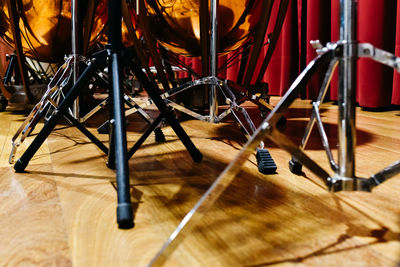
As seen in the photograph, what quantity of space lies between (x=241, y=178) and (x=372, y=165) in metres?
0.31

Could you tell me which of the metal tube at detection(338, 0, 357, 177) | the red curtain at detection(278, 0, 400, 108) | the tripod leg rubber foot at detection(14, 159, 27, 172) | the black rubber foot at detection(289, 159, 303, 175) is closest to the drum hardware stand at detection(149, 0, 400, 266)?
the metal tube at detection(338, 0, 357, 177)

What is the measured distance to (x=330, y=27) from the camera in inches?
81.1

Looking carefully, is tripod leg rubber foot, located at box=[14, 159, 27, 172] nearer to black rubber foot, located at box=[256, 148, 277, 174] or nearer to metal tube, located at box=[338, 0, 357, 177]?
black rubber foot, located at box=[256, 148, 277, 174]

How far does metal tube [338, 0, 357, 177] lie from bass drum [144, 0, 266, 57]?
2.15ft

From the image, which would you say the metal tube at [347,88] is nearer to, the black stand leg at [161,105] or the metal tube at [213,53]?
the black stand leg at [161,105]

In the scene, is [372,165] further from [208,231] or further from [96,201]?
[96,201]

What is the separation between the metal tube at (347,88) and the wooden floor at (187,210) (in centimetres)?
10

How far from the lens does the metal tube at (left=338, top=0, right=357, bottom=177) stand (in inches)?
19.7

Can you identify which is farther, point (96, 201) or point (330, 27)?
point (330, 27)

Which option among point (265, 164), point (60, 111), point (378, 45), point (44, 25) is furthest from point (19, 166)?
point (378, 45)

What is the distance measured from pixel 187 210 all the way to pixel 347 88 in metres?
0.30

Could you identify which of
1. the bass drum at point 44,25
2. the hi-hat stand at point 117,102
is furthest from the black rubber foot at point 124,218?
the bass drum at point 44,25

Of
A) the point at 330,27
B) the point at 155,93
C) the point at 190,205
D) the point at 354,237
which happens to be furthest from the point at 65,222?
the point at 330,27

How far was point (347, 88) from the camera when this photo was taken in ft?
1.68
